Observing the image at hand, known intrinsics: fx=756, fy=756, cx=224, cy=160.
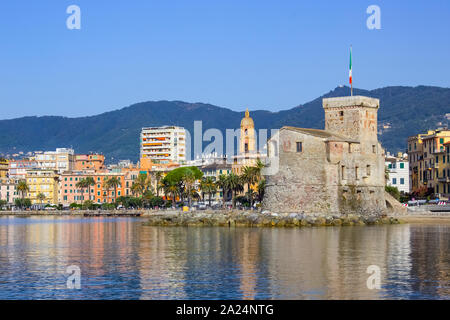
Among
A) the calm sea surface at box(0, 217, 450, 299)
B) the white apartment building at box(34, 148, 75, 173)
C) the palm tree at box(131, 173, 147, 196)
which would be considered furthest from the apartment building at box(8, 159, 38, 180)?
the calm sea surface at box(0, 217, 450, 299)

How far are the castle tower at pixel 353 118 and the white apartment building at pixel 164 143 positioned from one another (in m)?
130

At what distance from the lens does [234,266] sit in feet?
100

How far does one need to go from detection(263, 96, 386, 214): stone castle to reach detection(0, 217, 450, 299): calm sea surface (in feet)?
39.4

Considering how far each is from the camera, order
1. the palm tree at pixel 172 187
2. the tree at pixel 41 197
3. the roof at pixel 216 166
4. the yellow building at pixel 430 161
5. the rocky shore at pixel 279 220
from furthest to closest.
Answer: the tree at pixel 41 197, the roof at pixel 216 166, the palm tree at pixel 172 187, the yellow building at pixel 430 161, the rocky shore at pixel 279 220

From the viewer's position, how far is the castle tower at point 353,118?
62.2 m

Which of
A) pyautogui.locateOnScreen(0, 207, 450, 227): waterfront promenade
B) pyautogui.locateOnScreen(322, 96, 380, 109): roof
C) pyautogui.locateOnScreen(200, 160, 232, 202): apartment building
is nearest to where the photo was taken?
pyautogui.locateOnScreen(0, 207, 450, 227): waterfront promenade

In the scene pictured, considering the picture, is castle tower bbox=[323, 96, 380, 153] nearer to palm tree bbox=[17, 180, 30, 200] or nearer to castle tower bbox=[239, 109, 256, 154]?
castle tower bbox=[239, 109, 256, 154]

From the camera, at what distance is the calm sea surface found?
23750mm

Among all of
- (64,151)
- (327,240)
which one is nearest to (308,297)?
(327,240)

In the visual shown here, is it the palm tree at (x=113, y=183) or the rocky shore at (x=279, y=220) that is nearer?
the rocky shore at (x=279, y=220)

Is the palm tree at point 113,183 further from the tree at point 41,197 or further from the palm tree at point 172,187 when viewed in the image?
the palm tree at point 172,187

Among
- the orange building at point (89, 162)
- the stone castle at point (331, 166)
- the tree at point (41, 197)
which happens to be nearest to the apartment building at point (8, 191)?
the tree at point (41, 197)
